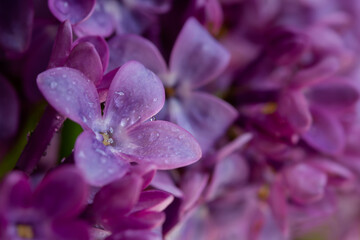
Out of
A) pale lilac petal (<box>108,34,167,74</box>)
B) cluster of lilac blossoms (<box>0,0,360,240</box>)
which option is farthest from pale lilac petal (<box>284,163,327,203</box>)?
pale lilac petal (<box>108,34,167,74</box>)

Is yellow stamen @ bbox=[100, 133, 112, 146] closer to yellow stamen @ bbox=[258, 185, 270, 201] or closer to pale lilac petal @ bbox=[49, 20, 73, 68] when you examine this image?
pale lilac petal @ bbox=[49, 20, 73, 68]

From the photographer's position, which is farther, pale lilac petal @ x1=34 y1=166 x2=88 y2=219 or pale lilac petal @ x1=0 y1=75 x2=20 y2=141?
pale lilac petal @ x1=0 y1=75 x2=20 y2=141

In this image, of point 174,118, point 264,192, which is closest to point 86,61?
point 174,118

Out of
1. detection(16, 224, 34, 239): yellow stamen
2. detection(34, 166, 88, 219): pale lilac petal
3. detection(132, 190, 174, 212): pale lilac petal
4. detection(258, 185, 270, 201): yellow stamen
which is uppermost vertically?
detection(34, 166, 88, 219): pale lilac petal

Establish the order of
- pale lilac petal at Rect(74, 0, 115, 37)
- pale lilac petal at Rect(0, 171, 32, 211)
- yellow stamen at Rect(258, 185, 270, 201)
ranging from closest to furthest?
pale lilac petal at Rect(0, 171, 32, 211)
pale lilac petal at Rect(74, 0, 115, 37)
yellow stamen at Rect(258, 185, 270, 201)

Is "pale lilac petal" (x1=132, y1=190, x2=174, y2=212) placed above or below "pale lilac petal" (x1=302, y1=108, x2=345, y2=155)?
above

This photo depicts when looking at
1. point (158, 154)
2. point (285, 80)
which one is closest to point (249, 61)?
point (285, 80)

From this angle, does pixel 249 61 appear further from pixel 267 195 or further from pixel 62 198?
pixel 62 198
